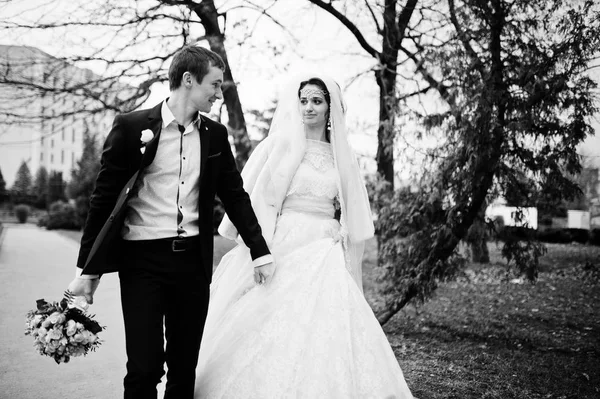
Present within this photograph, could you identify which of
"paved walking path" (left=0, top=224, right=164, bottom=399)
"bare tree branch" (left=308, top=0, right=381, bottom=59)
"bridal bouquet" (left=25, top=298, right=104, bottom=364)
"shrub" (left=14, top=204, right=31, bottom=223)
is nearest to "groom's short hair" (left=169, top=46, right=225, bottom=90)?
"bridal bouquet" (left=25, top=298, right=104, bottom=364)

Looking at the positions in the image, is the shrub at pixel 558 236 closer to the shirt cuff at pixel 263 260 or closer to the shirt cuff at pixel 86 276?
the shirt cuff at pixel 263 260

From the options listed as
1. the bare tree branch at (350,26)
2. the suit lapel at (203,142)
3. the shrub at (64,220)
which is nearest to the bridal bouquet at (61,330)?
the suit lapel at (203,142)

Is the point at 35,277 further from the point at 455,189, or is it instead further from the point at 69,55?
the point at 455,189

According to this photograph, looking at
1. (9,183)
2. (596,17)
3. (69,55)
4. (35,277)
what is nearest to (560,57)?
(596,17)

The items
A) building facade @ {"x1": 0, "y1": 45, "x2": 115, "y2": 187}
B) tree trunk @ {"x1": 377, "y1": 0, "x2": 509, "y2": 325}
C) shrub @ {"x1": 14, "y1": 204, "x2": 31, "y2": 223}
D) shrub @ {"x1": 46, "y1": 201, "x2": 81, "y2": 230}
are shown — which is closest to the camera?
tree trunk @ {"x1": 377, "y1": 0, "x2": 509, "y2": 325}

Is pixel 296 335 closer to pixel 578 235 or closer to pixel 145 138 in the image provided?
pixel 145 138

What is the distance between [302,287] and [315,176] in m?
0.96

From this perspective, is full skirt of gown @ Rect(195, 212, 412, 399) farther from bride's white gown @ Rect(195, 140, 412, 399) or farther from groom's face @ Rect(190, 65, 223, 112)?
groom's face @ Rect(190, 65, 223, 112)

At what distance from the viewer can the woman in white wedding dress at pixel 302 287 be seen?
301 centimetres

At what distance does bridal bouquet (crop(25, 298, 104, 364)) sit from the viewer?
8.46 feet

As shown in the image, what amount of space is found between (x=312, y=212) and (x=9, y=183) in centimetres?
8057

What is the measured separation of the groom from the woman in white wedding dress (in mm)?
357

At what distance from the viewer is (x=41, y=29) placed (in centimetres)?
895

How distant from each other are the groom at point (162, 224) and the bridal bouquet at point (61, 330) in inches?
4.9
